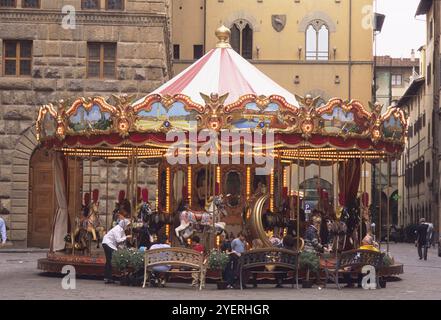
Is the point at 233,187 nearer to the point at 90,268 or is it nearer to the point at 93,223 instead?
the point at 93,223

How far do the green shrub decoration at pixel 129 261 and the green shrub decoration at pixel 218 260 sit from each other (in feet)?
4.84

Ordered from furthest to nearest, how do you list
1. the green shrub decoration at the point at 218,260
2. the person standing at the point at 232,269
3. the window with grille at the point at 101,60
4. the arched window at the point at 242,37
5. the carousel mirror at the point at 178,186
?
the arched window at the point at 242,37
the window with grille at the point at 101,60
the carousel mirror at the point at 178,186
the green shrub decoration at the point at 218,260
the person standing at the point at 232,269

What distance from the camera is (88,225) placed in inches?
1077

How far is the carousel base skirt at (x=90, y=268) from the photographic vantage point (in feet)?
76.8

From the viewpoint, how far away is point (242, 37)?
5403 centimetres

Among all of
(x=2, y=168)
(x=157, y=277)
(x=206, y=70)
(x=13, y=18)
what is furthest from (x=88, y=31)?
(x=157, y=277)

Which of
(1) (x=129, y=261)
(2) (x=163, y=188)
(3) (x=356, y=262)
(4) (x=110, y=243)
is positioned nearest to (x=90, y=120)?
(4) (x=110, y=243)

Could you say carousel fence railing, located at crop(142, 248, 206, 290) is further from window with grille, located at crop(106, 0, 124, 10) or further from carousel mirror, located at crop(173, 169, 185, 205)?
window with grille, located at crop(106, 0, 124, 10)

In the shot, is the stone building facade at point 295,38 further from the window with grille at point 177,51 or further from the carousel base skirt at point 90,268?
the carousel base skirt at point 90,268

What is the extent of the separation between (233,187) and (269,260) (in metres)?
6.77

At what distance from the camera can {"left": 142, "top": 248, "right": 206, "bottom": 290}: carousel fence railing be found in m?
22.0

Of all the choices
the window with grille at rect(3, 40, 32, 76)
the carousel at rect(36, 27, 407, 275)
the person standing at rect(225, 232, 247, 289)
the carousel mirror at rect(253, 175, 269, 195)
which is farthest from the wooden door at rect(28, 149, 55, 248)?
the person standing at rect(225, 232, 247, 289)

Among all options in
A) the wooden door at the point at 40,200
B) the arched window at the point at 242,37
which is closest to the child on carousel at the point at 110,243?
the wooden door at the point at 40,200

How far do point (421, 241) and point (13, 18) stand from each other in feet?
51.8
